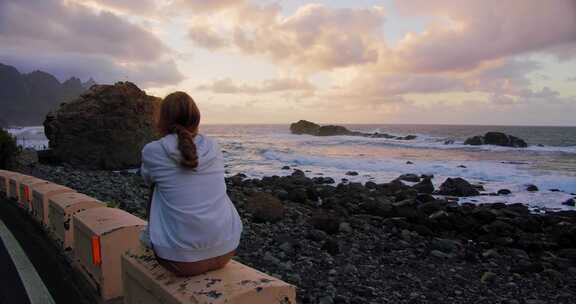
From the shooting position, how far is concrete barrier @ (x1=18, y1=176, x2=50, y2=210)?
689cm

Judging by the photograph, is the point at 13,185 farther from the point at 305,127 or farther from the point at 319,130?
the point at 305,127

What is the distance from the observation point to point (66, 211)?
15.9 feet

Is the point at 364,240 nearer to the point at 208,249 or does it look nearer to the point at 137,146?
the point at 208,249

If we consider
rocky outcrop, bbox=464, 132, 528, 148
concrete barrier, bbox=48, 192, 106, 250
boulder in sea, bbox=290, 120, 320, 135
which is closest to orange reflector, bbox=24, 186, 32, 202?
concrete barrier, bbox=48, 192, 106, 250

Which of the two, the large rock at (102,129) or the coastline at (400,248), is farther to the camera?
the large rock at (102,129)

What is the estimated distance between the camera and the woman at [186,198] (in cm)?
242

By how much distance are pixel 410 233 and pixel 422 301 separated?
4.36 metres

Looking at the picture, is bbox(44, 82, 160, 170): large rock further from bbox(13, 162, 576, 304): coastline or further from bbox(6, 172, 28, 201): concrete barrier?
bbox(6, 172, 28, 201): concrete barrier

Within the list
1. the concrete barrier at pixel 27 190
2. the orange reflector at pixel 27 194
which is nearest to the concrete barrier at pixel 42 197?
the concrete barrier at pixel 27 190

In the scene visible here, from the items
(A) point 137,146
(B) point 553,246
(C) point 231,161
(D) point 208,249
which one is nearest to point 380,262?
(B) point 553,246

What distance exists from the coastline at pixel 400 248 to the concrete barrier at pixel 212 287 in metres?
3.03

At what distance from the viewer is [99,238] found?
3637 mm

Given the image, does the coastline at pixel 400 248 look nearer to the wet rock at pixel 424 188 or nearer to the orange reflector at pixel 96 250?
the orange reflector at pixel 96 250

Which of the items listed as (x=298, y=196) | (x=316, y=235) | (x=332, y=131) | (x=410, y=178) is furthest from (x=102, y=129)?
(x=332, y=131)
